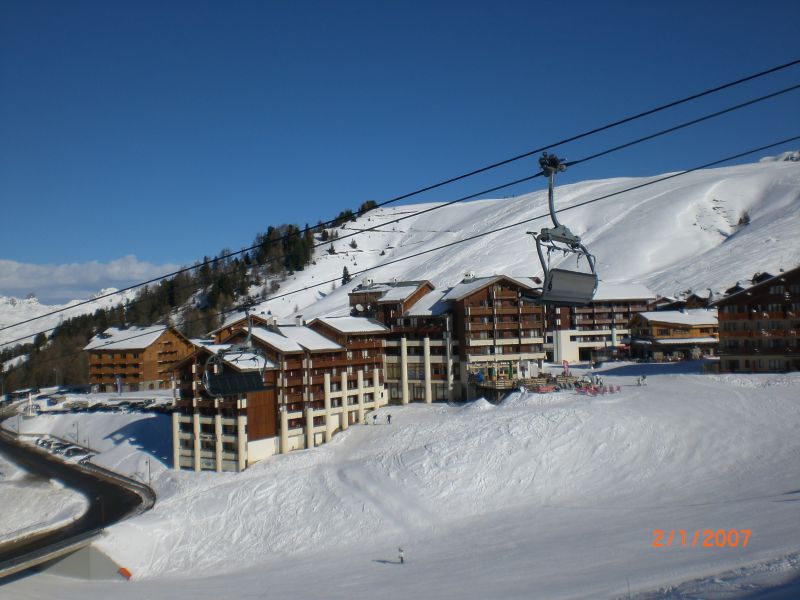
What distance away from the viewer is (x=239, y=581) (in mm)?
25625

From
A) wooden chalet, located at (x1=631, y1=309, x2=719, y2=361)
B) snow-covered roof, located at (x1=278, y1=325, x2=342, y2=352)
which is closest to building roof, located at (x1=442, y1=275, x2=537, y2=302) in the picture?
snow-covered roof, located at (x1=278, y1=325, x2=342, y2=352)

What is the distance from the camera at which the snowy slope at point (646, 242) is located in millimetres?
122450

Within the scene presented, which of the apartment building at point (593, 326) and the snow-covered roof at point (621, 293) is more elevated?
the snow-covered roof at point (621, 293)

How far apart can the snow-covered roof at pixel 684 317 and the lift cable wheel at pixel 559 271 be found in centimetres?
5932

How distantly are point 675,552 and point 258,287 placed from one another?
13631cm

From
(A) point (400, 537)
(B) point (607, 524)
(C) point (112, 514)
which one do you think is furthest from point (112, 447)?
(B) point (607, 524)

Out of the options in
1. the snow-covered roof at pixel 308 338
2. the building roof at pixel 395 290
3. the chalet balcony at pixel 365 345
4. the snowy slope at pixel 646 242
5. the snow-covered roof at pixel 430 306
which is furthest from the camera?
the snowy slope at pixel 646 242

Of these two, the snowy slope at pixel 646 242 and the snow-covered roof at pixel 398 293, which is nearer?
the snow-covered roof at pixel 398 293

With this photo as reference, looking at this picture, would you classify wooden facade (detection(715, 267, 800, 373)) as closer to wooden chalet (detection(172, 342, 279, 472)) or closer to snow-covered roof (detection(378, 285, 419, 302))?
snow-covered roof (detection(378, 285, 419, 302))

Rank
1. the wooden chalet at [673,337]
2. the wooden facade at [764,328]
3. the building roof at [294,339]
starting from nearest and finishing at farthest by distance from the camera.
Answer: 1. the building roof at [294,339]
2. the wooden facade at [764,328]
3. the wooden chalet at [673,337]

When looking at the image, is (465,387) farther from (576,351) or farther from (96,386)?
(96,386)

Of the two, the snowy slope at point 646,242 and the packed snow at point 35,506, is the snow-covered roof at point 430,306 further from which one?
the snowy slope at point 646,242

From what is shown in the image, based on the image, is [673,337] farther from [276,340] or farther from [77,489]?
[77,489]

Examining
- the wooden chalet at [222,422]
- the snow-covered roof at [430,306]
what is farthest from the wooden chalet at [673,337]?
the wooden chalet at [222,422]
